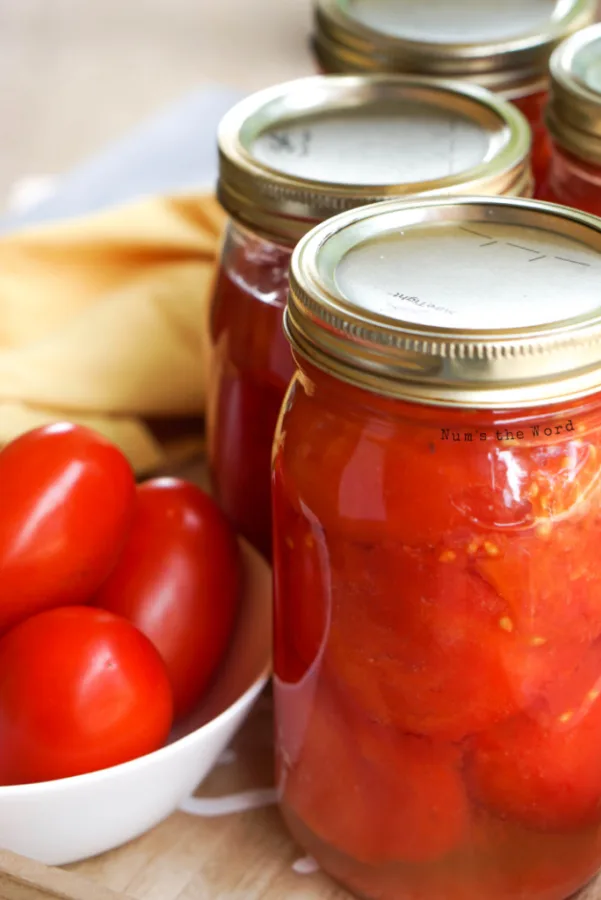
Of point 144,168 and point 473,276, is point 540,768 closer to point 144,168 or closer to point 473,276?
point 473,276

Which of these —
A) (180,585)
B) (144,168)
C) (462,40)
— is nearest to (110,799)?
(180,585)

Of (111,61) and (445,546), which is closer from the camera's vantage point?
(445,546)

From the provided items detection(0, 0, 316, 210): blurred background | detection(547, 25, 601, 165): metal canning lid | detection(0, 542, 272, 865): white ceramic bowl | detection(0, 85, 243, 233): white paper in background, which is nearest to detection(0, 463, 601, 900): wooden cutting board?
detection(0, 542, 272, 865): white ceramic bowl

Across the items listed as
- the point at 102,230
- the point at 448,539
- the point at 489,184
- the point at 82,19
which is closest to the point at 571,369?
the point at 448,539

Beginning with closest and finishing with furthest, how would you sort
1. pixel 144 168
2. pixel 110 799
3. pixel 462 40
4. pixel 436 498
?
pixel 436 498 → pixel 110 799 → pixel 462 40 → pixel 144 168

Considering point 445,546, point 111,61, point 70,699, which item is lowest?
point 111,61

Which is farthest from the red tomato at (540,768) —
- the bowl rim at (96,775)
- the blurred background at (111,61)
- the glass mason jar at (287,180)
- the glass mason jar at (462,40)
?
the blurred background at (111,61)

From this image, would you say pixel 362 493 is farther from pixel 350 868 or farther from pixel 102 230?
pixel 102 230
